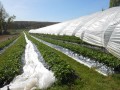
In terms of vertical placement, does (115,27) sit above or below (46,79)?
above

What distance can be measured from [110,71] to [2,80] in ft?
13.2

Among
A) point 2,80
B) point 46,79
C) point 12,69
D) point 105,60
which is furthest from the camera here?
point 105,60

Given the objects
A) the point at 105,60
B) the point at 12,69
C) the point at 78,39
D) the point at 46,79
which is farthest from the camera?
the point at 78,39

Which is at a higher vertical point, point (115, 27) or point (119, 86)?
point (115, 27)

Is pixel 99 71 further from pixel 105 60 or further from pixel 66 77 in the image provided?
pixel 66 77

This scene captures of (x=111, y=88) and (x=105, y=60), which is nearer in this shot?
(x=111, y=88)

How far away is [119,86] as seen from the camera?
20.6 feet

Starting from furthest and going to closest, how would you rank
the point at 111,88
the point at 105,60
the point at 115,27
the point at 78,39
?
the point at 78,39
the point at 115,27
the point at 105,60
the point at 111,88

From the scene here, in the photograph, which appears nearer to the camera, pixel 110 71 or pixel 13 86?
pixel 13 86

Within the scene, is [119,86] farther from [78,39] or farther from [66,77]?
[78,39]

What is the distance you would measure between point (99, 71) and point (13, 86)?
3514mm

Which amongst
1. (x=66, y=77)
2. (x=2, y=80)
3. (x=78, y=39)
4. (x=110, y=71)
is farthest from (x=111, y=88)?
(x=78, y=39)

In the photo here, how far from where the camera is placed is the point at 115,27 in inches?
399

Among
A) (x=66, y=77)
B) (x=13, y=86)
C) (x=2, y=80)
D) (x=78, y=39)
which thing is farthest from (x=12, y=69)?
(x=78, y=39)
